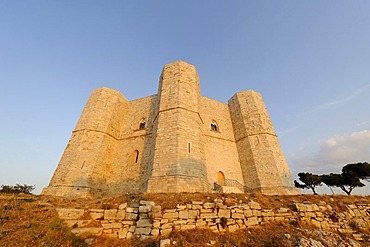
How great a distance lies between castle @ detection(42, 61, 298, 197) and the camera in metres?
11.1

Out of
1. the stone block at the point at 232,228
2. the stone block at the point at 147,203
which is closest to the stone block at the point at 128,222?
the stone block at the point at 147,203

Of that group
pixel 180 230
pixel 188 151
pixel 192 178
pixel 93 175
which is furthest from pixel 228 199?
pixel 93 175

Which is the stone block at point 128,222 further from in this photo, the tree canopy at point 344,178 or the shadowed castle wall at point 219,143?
the tree canopy at point 344,178

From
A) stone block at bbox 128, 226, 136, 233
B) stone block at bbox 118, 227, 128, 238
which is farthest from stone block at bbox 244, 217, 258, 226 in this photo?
stone block at bbox 118, 227, 128, 238

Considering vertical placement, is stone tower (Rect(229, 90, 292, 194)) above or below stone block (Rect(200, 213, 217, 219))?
above

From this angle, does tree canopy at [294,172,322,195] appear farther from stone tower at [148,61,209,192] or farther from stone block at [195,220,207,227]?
stone block at [195,220,207,227]

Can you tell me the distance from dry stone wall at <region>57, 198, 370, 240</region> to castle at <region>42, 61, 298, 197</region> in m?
3.62

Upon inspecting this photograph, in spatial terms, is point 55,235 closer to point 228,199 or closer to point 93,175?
point 228,199

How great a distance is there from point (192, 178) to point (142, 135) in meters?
6.96

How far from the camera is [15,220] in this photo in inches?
197

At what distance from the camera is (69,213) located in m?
5.64

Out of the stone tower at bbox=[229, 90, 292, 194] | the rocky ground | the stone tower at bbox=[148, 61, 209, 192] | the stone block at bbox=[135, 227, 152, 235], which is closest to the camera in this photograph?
the rocky ground

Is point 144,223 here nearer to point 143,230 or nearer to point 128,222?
point 143,230

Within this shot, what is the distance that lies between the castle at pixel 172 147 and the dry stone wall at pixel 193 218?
3.62 meters
